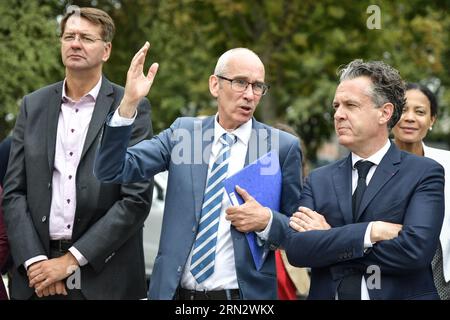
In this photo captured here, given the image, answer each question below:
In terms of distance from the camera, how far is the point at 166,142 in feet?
→ 16.0

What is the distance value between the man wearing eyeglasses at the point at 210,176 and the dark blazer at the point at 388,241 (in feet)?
1.10

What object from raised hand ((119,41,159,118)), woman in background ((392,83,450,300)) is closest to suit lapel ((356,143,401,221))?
woman in background ((392,83,450,300))

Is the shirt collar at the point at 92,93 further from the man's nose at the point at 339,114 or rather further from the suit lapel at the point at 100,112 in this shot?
the man's nose at the point at 339,114

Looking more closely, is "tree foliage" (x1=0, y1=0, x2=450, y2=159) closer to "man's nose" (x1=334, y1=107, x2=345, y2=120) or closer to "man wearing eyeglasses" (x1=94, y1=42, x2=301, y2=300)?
"man wearing eyeglasses" (x1=94, y1=42, x2=301, y2=300)

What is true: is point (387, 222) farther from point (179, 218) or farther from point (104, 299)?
point (104, 299)

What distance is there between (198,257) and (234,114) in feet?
2.61

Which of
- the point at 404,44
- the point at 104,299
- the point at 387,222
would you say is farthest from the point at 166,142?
the point at 404,44

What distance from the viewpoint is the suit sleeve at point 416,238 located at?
4105 millimetres

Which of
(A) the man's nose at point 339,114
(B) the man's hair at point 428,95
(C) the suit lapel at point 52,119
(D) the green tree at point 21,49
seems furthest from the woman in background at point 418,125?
(D) the green tree at point 21,49

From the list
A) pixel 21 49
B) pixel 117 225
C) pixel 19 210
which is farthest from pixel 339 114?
pixel 21 49

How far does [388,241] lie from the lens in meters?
4.15

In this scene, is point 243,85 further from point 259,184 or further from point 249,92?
point 259,184

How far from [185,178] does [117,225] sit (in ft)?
1.90

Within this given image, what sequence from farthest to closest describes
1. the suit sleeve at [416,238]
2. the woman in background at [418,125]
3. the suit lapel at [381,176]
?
the woman in background at [418,125]
the suit lapel at [381,176]
the suit sleeve at [416,238]
